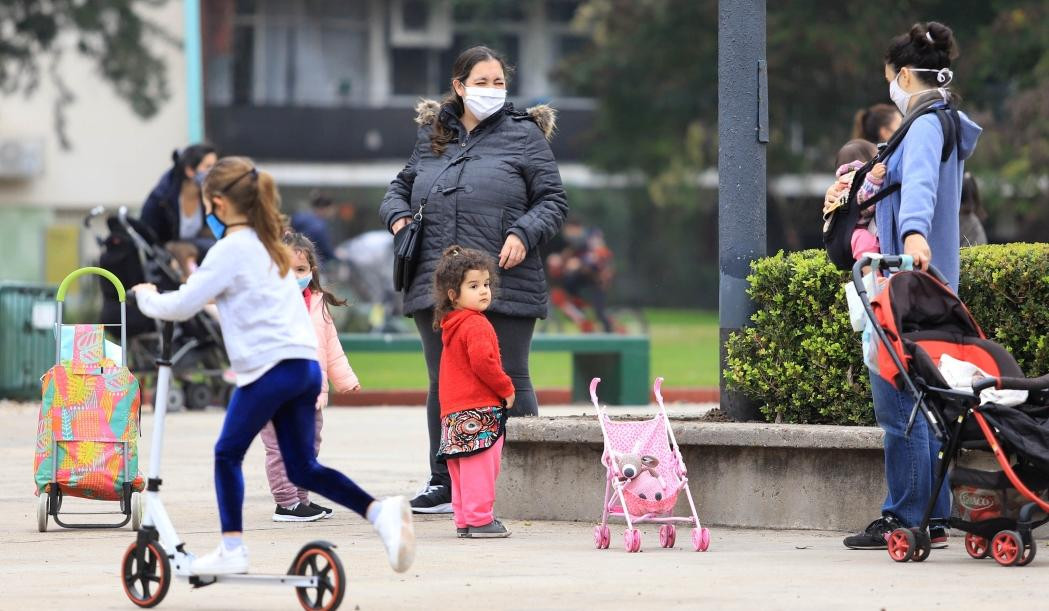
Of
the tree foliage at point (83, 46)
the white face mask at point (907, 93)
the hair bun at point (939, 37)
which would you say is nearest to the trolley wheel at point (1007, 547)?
the white face mask at point (907, 93)

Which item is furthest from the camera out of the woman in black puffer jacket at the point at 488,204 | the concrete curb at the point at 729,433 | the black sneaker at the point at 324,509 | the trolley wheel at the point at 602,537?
the black sneaker at the point at 324,509

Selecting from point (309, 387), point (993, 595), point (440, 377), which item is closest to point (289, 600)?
point (309, 387)

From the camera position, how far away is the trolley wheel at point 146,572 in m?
6.05

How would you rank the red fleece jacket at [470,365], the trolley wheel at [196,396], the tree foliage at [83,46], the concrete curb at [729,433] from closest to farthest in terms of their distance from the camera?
1. the red fleece jacket at [470,365]
2. the concrete curb at [729,433]
3. the trolley wheel at [196,396]
4. the tree foliage at [83,46]

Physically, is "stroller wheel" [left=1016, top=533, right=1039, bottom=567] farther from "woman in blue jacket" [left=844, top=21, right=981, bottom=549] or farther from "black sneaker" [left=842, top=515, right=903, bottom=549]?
"black sneaker" [left=842, top=515, right=903, bottom=549]

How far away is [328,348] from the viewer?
8680 millimetres

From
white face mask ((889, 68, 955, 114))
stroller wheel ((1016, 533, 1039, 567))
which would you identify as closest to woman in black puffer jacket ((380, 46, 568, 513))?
white face mask ((889, 68, 955, 114))

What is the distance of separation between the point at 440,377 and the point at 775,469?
4.83 feet

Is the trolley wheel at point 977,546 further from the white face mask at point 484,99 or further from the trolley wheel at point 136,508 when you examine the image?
the trolley wheel at point 136,508

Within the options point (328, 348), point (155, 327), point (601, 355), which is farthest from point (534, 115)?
point (601, 355)

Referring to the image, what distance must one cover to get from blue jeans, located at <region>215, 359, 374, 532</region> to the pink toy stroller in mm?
1633

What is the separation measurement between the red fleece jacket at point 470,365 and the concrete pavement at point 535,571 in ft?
1.92

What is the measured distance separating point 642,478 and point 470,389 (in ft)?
2.67

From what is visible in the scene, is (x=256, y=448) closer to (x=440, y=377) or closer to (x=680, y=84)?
(x=440, y=377)
